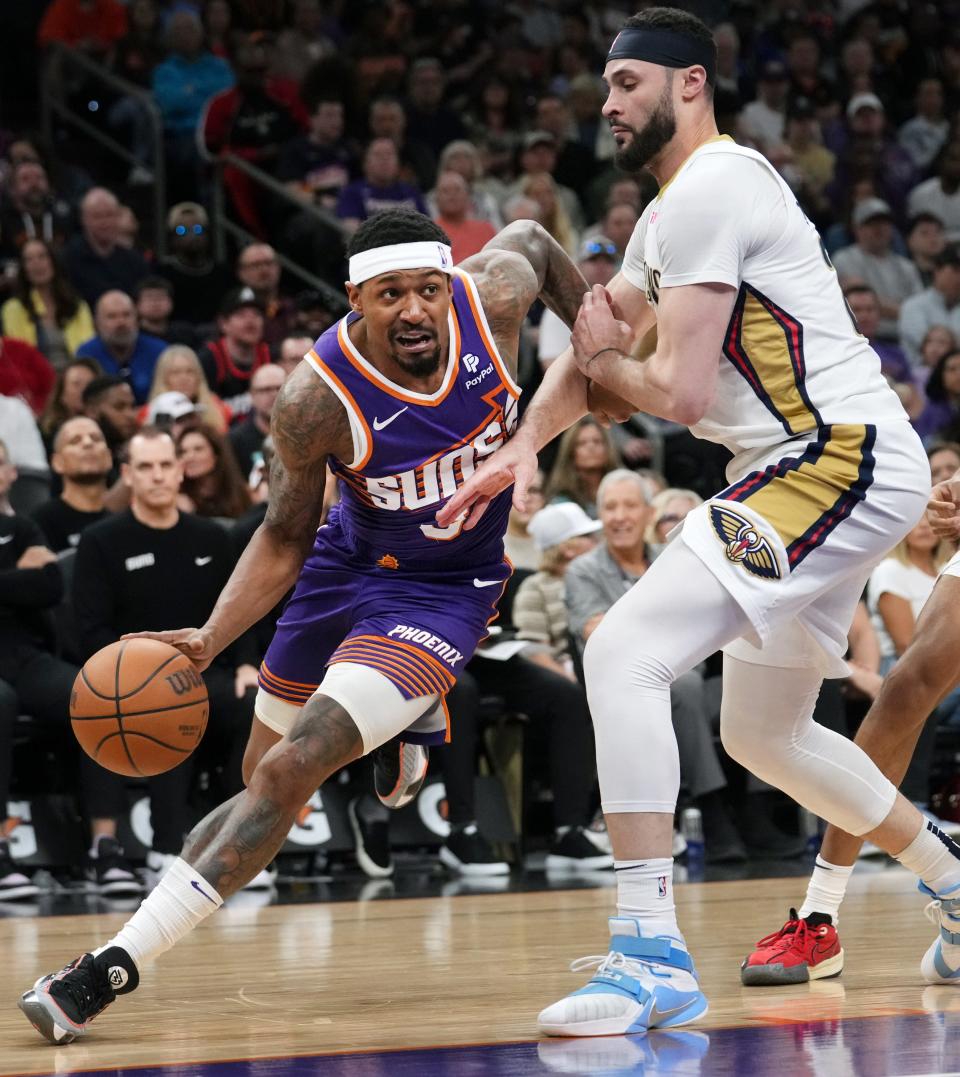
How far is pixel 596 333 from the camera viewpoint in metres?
4.70

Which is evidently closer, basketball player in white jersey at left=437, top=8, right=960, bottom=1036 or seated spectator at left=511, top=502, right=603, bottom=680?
basketball player in white jersey at left=437, top=8, right=960, bottom=1036

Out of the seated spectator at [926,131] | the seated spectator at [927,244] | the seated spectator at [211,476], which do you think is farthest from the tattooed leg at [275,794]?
the seated spectator at [926,131]

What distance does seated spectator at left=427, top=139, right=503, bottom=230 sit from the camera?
43.5 ft

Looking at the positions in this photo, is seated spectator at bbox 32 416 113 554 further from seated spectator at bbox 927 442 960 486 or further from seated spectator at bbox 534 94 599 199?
seated spectator at bbox 534 94 599 199

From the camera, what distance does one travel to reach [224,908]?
7.41 metres

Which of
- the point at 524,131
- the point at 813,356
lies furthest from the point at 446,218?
the point at 813,356

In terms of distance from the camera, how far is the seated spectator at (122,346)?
436 inches

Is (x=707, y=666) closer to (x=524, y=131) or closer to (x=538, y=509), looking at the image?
(x=538, y=509)

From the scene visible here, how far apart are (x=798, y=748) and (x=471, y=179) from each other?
9230 millimetres

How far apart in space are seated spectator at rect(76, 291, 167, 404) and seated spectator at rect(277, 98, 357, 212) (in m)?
2.59

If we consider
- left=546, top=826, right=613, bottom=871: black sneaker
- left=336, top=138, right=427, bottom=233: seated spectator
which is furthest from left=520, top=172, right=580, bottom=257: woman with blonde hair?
left=546, top=826, right=613, bottom=871: black sneaker

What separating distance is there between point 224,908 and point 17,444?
12.1ft

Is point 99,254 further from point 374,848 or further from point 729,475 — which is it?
point 729,475

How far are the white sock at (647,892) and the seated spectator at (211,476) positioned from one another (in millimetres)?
5752
